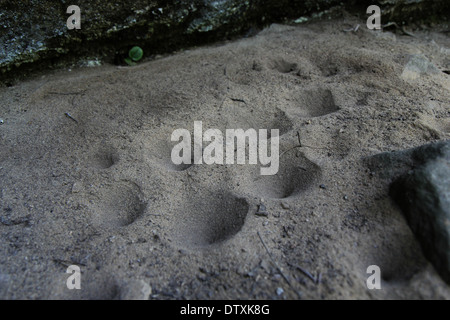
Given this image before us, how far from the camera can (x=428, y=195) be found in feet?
3.84

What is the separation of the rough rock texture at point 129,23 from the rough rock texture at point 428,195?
5.29 ft

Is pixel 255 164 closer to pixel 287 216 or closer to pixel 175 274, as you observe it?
pixel 287 216

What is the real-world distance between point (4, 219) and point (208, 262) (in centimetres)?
83

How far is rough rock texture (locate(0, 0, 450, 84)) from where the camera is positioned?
213 cm

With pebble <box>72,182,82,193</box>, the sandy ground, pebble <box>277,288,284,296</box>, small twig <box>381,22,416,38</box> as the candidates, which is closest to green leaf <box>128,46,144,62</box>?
the sandy ground

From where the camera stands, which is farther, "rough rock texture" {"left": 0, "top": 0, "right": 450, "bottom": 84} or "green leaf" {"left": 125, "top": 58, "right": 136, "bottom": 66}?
"green leaf" {"left": 125, "top": 58, "right": 136, "bottom": 66}

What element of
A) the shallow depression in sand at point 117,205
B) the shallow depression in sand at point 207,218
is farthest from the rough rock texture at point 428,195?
the shallow depression in sand at point 117,205

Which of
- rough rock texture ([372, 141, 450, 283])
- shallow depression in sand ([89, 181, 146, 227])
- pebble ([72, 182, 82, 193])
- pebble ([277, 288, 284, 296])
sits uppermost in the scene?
rough rock texture ([372, 141, 450, 283])

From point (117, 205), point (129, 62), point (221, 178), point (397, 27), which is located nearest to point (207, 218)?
point (221, 178)

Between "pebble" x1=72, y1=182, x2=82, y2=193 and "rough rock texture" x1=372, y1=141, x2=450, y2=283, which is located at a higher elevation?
"rough rock texture" x1=372, y1=141, x2=450, y2=283

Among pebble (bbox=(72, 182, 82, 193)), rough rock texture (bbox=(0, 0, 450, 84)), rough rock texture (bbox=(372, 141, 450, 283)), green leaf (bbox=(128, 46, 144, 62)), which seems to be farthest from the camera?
green leaf (bbox=(128, 46, 144, 62))

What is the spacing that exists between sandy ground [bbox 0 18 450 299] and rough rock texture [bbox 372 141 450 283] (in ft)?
0.12

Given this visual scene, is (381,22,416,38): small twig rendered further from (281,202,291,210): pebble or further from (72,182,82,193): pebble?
(72,182,82,193): pebble

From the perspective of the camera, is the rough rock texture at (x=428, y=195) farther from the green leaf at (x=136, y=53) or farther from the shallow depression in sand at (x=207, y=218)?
the green leaf at (x=136, y=53)
